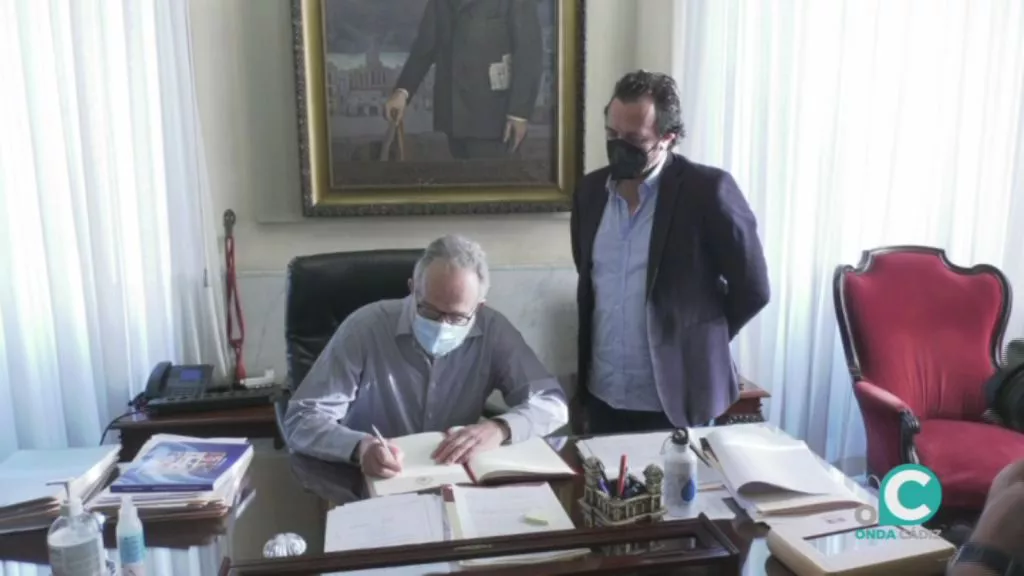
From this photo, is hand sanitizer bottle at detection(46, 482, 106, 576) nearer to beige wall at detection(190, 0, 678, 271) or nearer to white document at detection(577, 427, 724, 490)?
white document at detection(577, 427, 724, 490)

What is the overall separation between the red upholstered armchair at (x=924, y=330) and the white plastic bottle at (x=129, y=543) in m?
2.21

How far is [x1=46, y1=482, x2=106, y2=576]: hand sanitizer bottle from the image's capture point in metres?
1.17

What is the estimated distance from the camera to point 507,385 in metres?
2.04

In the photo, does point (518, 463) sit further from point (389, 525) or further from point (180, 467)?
point (180, 467)

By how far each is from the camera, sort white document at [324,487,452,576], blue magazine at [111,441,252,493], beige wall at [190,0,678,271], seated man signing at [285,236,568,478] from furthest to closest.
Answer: beige wall at [190,0,678,271]
seated man signing at [285,236,568,478]
blue magazine at [111,441,252,493]
white document at [324,487,452,576]

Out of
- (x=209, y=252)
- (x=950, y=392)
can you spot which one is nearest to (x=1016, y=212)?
(x=950, y=392)

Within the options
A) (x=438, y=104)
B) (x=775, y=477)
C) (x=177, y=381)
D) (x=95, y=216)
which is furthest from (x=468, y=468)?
(x=95, y=216)

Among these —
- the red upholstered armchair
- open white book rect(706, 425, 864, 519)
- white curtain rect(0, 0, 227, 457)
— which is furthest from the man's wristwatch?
white curtain rect(0, 0, 227, 457)

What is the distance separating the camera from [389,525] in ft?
4.61

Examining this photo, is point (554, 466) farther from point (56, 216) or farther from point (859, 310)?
point (56, 216)

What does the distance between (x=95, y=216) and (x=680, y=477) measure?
6.76ft

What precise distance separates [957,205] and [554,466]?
2.23m

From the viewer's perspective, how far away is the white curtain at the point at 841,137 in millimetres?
2898

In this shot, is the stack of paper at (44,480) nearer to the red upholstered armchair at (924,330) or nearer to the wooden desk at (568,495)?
the wooden desk at (568,495)
